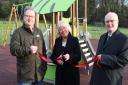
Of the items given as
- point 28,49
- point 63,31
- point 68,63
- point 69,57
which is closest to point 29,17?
point 28,49

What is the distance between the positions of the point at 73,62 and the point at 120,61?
1126mm

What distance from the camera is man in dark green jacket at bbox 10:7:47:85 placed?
204 inches

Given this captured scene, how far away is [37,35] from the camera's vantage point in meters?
5.38

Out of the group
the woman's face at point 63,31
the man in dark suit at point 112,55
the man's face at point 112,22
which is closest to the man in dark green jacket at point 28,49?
the woman's face at point 63,31

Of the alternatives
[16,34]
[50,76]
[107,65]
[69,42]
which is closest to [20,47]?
[16,34]

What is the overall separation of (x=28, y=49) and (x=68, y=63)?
3.04 feet

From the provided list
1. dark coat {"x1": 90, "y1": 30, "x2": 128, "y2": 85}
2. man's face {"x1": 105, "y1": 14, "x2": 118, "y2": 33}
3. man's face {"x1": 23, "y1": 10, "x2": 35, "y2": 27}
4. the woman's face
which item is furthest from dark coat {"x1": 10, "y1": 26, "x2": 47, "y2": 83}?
man's face {"x1": 105, "y1": 14, "x2": 118, "y2": 33}

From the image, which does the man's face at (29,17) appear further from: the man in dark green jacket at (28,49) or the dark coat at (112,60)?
the dark coat at (112,60)

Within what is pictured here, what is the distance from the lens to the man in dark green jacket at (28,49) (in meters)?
5.18

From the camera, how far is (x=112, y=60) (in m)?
4.87

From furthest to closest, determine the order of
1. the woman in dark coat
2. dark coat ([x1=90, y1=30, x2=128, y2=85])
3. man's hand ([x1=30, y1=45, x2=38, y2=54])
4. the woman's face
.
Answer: the woman in dark coat, the woman's face, man's hand ([x1=30, y1=45, x2=38, y2=54]), dark coat ([x1=90, y1=30, x2=128, y2=85])

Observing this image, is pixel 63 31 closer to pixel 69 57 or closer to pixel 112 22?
pixel 69 57

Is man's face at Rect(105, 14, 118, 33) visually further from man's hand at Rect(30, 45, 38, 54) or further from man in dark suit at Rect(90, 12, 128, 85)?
man's hand at Rect(30, 45, 38, 54)

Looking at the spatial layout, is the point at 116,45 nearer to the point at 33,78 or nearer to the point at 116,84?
the point at 116,84
